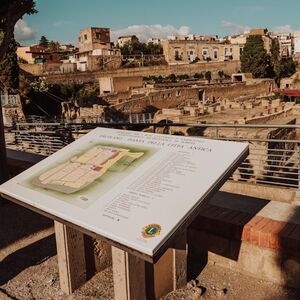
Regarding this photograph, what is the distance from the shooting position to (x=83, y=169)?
10.8 feet

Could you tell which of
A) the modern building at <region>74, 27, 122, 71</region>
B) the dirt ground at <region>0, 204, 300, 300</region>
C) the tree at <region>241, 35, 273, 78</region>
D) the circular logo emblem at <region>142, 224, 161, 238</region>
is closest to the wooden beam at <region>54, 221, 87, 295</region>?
the dirt ground at <region>0, 204, 300, 300</region>

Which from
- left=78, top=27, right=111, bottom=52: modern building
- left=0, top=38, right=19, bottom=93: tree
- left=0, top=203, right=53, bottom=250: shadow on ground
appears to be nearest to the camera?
left=0, top=203, right=53, bottom=250: shadow on ground

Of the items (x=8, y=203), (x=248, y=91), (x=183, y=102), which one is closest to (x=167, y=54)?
(x=248, y=91)

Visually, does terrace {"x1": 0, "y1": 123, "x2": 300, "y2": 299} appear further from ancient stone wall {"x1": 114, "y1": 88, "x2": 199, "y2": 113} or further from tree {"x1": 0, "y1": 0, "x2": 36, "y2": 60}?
ancient stone wall {"x1": 114, "y1": 88, "x2": 199, "y2": 113}

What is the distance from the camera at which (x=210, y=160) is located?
2.96 metres

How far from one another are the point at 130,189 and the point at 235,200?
1736 mm

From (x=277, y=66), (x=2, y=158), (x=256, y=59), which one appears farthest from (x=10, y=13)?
(x=277, y=66)

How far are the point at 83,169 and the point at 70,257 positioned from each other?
85 cm

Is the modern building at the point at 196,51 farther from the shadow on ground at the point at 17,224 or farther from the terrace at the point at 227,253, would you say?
the terrace at the point at 227,253

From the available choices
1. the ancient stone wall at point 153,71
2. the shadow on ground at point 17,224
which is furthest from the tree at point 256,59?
the shadow on ground at point 17,224

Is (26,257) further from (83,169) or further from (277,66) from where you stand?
(277,66)

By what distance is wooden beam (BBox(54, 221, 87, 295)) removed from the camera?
11.2 feet

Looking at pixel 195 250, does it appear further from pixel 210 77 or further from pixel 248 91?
pixel 210 77

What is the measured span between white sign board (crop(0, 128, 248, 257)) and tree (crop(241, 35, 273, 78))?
61105 mm
